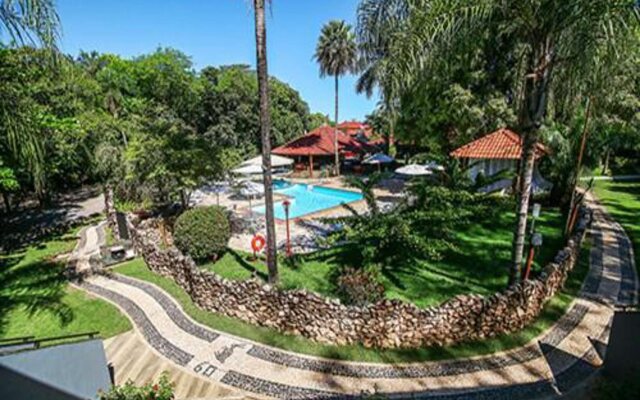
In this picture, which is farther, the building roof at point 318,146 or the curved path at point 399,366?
the building roof at point 318,146

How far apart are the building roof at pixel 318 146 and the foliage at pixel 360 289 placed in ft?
84.3

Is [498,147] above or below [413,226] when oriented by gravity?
above

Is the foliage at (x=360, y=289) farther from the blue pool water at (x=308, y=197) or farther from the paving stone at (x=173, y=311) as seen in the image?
the blue pool water at (x=308, y=197)

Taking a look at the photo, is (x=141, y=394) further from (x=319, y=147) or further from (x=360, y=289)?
(x=319, y=147)

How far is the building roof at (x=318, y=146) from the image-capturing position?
3475 cm

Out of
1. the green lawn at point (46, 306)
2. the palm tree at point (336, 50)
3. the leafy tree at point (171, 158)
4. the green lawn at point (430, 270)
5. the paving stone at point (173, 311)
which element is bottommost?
the green lawn at point (46, 306)

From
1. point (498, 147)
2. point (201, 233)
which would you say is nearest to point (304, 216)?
point (201, 233)

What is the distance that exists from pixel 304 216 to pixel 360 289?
36.1 ft

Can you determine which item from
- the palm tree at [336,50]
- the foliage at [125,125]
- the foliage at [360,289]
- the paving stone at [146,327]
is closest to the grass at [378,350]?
the paving stone at [146,327]

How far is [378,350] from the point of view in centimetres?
792

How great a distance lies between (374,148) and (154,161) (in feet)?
98.2

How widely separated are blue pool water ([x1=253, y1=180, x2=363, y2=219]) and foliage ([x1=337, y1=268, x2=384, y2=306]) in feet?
38.4

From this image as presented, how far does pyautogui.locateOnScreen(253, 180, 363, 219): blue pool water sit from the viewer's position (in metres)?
22.9

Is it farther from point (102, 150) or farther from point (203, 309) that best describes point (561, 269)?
point (102, 150)
